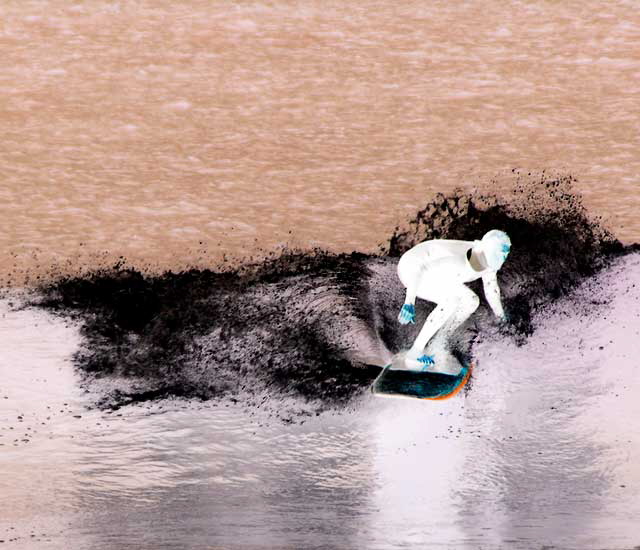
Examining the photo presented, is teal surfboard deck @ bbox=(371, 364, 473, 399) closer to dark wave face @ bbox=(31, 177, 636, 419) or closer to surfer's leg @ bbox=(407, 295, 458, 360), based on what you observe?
surfer's leg @ bbox=(407, 295, 458, 360)

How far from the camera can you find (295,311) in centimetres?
615

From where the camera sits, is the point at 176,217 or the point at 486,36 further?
the point at 486,36

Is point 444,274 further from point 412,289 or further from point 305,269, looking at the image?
point 305,269

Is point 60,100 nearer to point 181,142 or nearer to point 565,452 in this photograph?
point 181,142

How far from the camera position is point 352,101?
7742 mm

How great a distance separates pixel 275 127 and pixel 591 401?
9.20 ft

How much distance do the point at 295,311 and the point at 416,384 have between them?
107cm

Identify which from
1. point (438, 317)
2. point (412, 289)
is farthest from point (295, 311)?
point (412, 289)

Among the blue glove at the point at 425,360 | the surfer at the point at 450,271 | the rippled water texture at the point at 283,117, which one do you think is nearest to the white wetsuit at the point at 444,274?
the surfer at the point at 450,271

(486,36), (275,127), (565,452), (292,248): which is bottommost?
(565,452)

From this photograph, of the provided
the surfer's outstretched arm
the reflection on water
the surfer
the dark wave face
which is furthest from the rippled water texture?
the surfer's outstretched arm

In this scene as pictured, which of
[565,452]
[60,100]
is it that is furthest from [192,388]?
[60,100]

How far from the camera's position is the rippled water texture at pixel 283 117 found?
6758 mm

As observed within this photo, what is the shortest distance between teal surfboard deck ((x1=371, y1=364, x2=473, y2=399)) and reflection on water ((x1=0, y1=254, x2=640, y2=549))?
0.29 m
